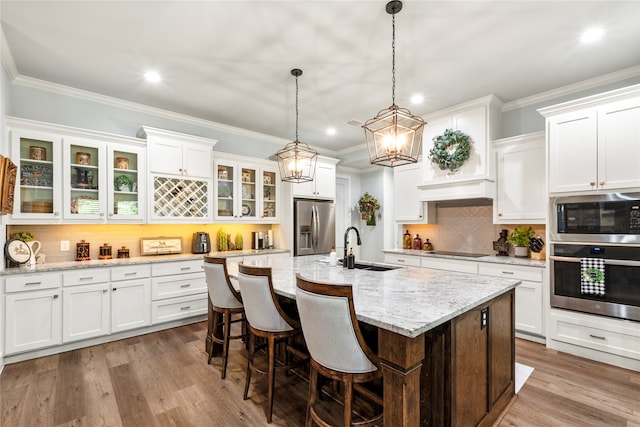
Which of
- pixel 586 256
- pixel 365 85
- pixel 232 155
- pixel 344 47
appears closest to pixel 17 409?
pixel 232 155

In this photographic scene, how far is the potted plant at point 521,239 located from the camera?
12.1ft

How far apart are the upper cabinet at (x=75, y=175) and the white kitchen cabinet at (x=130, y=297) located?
64 cm

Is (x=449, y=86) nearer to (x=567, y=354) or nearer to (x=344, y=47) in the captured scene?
(x=344, y=47)

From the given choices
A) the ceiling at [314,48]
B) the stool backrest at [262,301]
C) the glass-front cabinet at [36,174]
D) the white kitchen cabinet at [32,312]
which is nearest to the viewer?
the stool backrest at [262,301]

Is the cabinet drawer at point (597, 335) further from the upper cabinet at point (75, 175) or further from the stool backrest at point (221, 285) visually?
the upper cabinet at point (75, 175)

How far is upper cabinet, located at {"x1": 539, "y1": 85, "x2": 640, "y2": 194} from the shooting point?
9.00 ft

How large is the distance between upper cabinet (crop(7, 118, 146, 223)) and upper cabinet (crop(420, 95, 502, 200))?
389cm

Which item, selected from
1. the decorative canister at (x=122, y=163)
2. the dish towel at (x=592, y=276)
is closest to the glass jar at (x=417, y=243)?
the dish towel at (x=592, y=276)

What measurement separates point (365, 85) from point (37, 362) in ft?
14.3

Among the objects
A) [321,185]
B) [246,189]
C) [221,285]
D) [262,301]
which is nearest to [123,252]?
[246,189]

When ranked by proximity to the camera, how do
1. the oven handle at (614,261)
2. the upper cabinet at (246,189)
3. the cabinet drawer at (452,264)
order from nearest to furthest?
the oven handle at (614,261), the cabinet drawer at (452,264), the upper cabinet at (246,189)

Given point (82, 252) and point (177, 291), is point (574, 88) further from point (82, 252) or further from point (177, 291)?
point (82, 252)

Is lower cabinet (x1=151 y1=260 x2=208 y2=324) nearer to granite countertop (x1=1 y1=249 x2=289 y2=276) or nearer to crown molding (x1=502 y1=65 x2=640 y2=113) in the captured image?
granite countertop (x1=1 y1=249 x2=289 y2=276)

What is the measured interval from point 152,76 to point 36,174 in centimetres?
160
